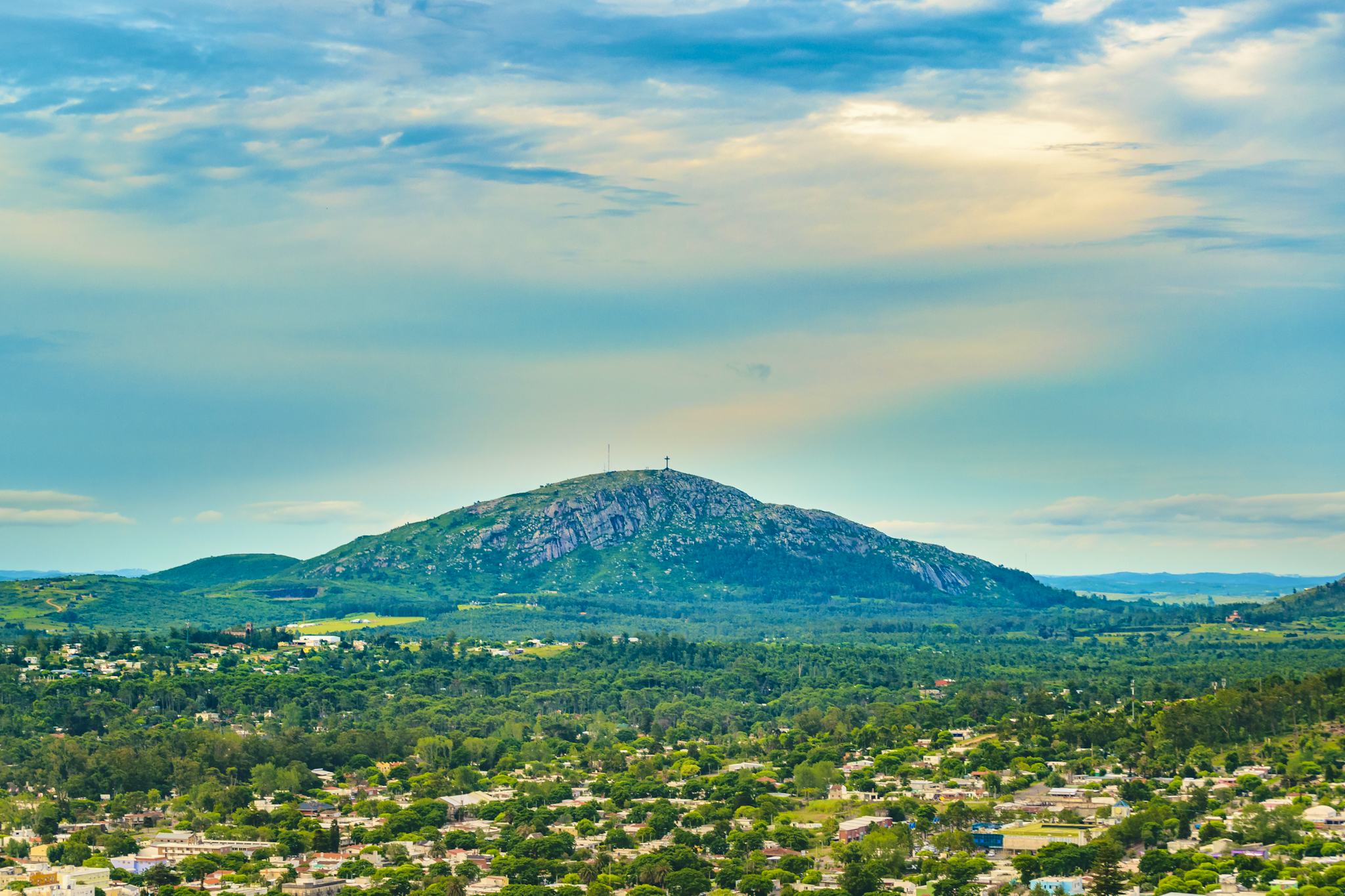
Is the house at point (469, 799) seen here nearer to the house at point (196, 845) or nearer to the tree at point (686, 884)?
the house at point (196, 845)

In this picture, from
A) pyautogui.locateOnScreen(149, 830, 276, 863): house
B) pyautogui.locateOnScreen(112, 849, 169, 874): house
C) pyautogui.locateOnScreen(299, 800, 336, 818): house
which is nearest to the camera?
pyautogui.locateOnScreen(112, 849, 169, 874): house

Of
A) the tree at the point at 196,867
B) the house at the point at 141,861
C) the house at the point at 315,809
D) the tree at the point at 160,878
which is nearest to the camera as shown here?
the tree at the point at 160,878

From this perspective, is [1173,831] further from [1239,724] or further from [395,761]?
[395,761]

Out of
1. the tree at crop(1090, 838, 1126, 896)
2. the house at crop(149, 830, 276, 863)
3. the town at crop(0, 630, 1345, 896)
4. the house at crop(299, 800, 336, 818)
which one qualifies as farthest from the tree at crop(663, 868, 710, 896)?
the house at crop(299, 800, 336, 818)

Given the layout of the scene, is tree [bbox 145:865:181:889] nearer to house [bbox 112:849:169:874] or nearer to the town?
the town

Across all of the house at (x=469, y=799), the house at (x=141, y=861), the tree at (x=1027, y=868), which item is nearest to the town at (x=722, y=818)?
the tree at (x=1027, y=868)

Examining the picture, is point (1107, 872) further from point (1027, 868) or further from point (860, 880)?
point (860, 880)

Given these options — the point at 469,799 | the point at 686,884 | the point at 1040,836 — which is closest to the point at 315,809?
the point at 469,799

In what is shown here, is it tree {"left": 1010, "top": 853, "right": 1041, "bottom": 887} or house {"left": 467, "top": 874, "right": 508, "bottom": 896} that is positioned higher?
tree {"left": 1010, "top": 853, "right": 1041, "bottom": 887}

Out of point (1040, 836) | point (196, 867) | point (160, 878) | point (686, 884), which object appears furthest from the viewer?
point (1040, 836)
